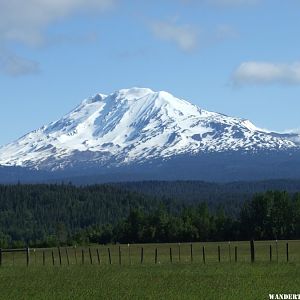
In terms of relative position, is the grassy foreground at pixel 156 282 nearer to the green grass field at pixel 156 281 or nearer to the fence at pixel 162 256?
the green grass field at pixel 156 281

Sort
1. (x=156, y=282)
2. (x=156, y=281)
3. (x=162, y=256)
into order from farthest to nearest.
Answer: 1. (x=162, y=256)
2. (x=156, y=281)
3. (x=156, y=282)

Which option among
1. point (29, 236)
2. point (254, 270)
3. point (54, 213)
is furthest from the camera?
point (54, 213)

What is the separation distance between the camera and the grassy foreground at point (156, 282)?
3309 cm

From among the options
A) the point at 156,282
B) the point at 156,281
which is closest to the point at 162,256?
the point at 156,281

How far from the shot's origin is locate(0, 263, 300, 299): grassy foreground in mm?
33094

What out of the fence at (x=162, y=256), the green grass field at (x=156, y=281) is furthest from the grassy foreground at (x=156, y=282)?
the fence at (x=162, y=256)

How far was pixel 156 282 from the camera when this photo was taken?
38219mm

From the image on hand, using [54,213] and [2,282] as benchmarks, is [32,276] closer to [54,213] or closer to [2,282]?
[2,282]

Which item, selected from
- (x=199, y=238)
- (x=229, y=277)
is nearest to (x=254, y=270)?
(x=229, y=277)

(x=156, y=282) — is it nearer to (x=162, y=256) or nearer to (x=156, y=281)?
(x=156, y=281)

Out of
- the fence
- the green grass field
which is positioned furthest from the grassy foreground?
the fence

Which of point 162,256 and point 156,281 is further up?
point 162,256

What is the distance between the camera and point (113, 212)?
185 meters

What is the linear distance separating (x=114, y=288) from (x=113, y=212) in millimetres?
149527
